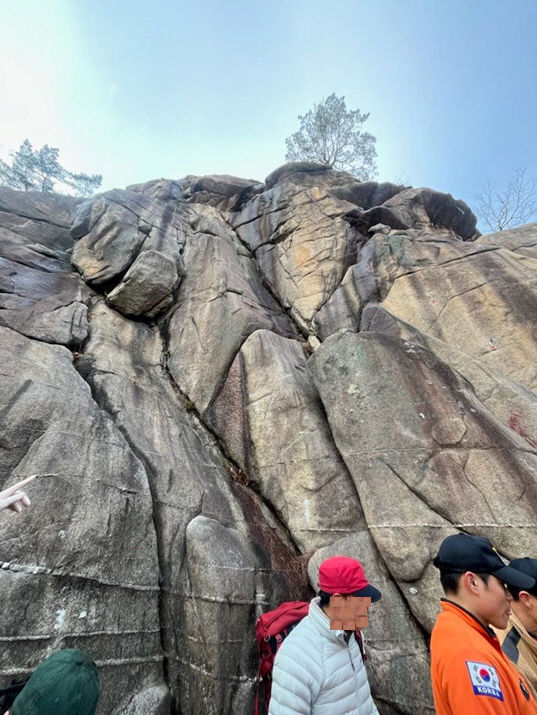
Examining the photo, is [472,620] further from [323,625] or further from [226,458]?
[226,458]

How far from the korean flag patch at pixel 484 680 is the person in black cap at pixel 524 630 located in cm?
107

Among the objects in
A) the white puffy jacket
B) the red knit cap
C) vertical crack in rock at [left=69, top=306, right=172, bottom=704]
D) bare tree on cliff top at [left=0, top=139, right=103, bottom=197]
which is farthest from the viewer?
Answer: bare tree on cliff top at [left=0, top=139, right=103, bottom=197]

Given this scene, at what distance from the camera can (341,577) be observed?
3.37 m

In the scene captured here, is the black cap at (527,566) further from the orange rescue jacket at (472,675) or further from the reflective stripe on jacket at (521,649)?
the orange rescue jacket at (472,675)

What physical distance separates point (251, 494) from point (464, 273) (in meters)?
10.3

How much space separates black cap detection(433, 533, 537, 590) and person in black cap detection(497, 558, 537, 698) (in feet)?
1.37

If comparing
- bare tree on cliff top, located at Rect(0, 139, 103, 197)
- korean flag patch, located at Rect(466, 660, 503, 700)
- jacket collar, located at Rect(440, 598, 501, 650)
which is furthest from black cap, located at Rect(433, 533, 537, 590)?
bare tree on cliff top, located at Rect(0, 139, 103, 197)

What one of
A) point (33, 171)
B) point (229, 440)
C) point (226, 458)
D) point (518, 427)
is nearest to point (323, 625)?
point (226, 458)

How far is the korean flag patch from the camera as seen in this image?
2322mm

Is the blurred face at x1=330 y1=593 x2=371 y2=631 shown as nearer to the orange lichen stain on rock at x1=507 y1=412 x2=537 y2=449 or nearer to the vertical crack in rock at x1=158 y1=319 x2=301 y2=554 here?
the vertical crack in rock at x1=158 y1=319 x2=301 y2=554

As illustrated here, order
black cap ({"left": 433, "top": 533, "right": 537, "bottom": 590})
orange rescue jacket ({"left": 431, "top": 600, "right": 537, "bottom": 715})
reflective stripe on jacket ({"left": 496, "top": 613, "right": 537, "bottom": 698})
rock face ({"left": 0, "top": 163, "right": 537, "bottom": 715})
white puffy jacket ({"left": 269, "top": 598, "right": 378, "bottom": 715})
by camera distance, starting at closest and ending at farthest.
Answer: orange rescue jacket ({"left": 431, "top": 600, "right": 537, "bottom": 715}), black cap ({"left": 433, "top": 533, "right": 537, "bottom": 590}), white puffy jacket ({"left": 269, "top": 598, "right": 378, "bottom": 715}), reflective stripe on jacket ({"left": 496, "top": 613, "right": 537, "bottom": 698}), rock face ({"left": 0, "top": 163, "right": 537, "bottom": 715})

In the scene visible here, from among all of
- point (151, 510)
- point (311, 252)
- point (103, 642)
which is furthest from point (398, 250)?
point (103, 642)

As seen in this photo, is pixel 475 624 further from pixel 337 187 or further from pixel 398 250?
pixel 337 187

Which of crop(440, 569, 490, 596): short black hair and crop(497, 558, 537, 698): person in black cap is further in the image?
crop(497, 558, 537, 698): person in black cap
